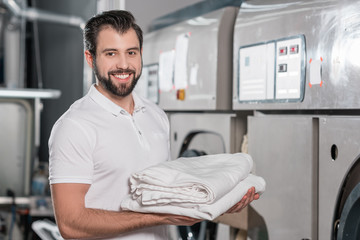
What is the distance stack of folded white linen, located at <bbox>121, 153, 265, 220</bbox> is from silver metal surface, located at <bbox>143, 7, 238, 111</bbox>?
0.79m

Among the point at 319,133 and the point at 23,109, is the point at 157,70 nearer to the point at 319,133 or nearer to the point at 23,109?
the point at 319,133

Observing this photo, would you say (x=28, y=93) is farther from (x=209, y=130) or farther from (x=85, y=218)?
(x=85, y=218)

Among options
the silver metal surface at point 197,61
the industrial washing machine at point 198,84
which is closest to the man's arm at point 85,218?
the industrial washing machine at point 198,84

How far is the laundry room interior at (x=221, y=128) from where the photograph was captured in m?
1.24

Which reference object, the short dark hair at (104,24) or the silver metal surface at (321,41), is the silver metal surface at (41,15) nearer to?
the silver metal surface at (321,41)

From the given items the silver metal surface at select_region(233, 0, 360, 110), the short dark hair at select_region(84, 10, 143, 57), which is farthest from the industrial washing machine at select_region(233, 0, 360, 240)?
the short dark hair at select_region(84, 10, 143, 57)

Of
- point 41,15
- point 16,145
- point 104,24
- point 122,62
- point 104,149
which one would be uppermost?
point 41,15

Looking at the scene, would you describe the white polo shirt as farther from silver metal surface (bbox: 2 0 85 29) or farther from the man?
silver metal surface (bbox: 2 0 85 29)

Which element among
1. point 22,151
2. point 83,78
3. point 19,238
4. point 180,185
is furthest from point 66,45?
point 180,185

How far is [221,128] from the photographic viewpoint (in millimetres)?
2107

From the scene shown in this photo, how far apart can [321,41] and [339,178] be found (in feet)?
1.46

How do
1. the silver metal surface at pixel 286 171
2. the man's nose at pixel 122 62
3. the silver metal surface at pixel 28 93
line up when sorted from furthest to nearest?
the silver metal surface at pixel 28 93, the silver metal surface at pixel 286 171, the man's nose at pixel 122 62

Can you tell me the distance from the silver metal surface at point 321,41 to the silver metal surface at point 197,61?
0.86 feet

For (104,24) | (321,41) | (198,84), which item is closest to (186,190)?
(104,24)
